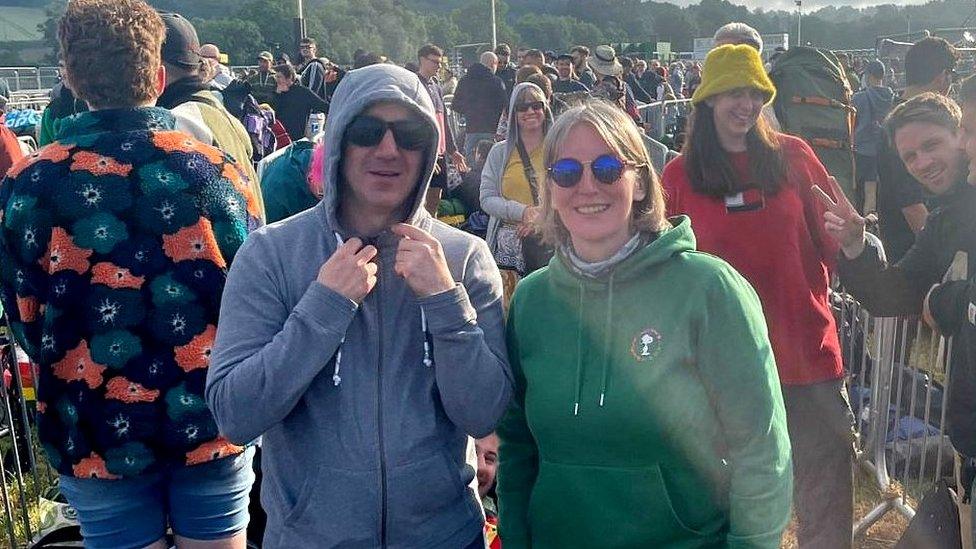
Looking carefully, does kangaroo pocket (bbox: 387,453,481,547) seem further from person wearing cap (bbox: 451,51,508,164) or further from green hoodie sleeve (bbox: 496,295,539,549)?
person wearing cap (bbox: 451,51,508,164)

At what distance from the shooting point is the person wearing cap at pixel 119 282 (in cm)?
232

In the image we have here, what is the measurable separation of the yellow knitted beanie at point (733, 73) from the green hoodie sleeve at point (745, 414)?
163 cm

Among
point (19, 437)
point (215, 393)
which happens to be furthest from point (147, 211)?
point (19, 437)

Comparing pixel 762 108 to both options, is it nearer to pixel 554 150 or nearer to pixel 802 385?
pixel 802 385

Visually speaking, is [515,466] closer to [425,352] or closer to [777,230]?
[425,352]

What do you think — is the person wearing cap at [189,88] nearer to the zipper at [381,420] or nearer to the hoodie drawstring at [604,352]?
the zipper at [381,420]

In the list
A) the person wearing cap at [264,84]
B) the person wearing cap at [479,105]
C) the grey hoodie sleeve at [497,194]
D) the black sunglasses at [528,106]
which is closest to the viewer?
the grey hoodie sleeve at [497,194]

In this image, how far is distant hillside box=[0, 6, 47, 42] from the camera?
92.9 meters

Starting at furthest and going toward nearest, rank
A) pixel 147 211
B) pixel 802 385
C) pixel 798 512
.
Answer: pixel 798 512, pixel 802 385, pixel 147 211

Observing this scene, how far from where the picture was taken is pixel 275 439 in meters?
2.00

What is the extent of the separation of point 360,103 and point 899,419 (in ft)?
11.6

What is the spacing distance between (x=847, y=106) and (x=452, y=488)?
177 inches

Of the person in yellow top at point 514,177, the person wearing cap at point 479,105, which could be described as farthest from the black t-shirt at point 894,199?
the person wearing cap at point 479,105

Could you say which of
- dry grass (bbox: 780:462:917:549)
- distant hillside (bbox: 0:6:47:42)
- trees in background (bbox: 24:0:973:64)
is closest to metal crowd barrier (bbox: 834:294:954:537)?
dry grass (bbox: 780:462:917:549)
